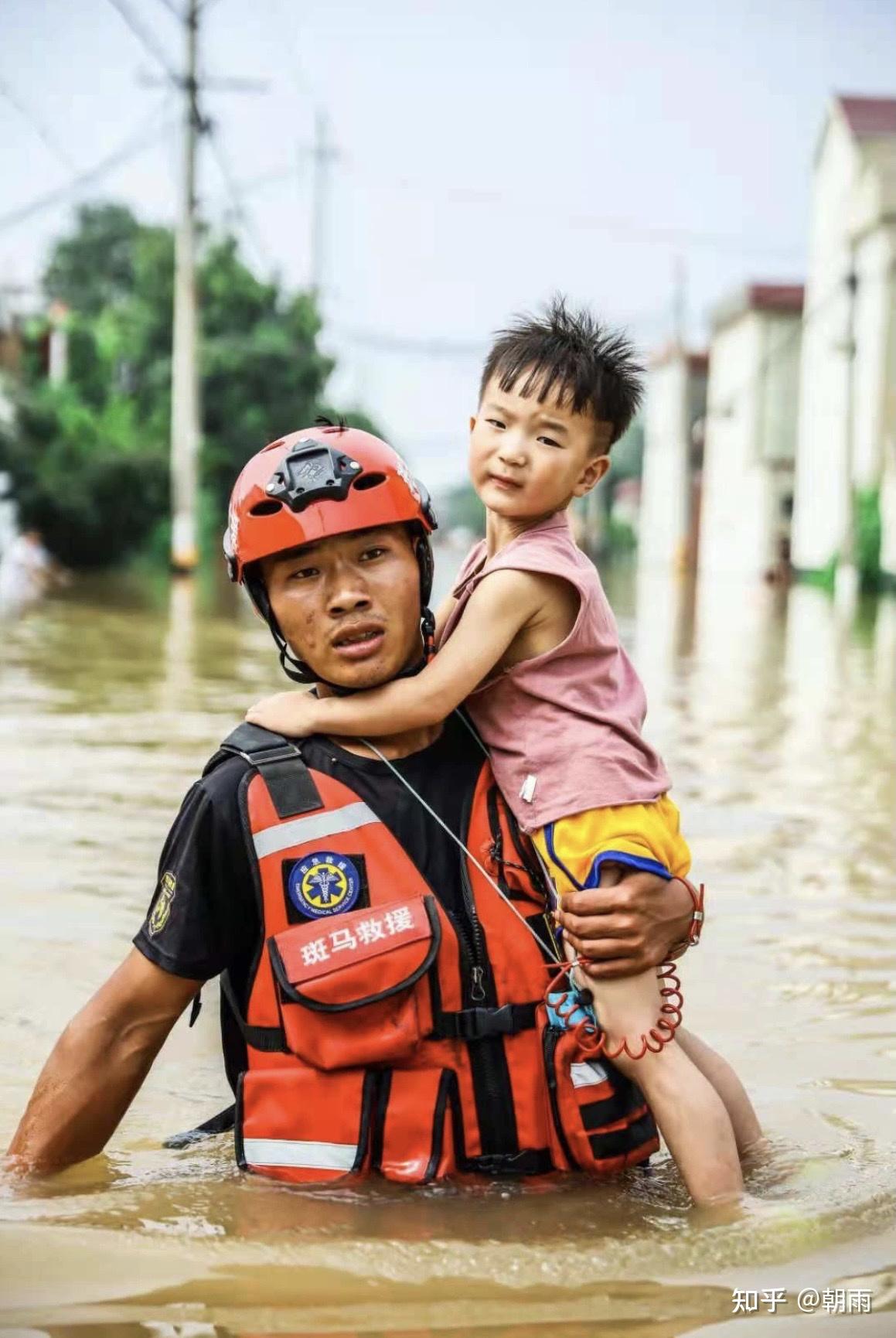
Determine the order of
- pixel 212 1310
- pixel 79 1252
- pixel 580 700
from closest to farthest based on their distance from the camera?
pixel 212 1310
pixel 79 1252
pixel 580 700

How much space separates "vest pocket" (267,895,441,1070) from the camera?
3.15 metres

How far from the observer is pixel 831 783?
31.4 feet

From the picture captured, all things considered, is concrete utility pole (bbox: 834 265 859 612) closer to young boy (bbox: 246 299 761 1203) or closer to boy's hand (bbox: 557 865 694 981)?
young boy (bbox: 246 299 761 1203)

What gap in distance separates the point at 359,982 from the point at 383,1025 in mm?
115

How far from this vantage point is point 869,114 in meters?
41.3

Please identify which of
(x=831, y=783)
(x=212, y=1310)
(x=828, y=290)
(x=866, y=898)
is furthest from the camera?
(x=828, y=290)

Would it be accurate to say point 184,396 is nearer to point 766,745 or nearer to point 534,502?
point 766,745

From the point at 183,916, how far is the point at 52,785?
554 cm

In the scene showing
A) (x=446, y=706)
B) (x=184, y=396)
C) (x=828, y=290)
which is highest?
(x=828, y=290)

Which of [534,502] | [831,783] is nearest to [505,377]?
[534,502]

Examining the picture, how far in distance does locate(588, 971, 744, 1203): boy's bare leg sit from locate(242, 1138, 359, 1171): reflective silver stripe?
0.50 metres

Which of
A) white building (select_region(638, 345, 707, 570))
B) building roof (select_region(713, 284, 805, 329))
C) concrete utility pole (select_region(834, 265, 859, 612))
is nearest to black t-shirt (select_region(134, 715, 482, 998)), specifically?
concrete utility pole (select_region(834, 265, 859, 612))

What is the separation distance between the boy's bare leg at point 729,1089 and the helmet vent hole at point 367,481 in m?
1.17

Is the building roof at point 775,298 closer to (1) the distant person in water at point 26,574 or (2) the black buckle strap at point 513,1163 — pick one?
(1) the distant person in water at point 26,574
